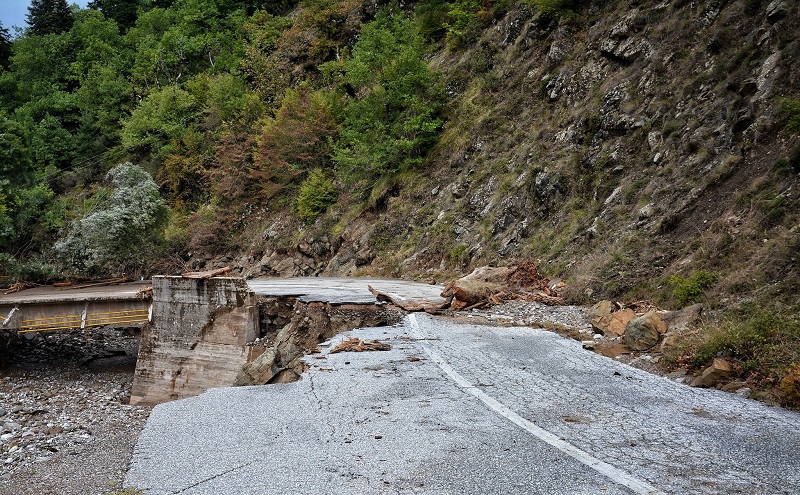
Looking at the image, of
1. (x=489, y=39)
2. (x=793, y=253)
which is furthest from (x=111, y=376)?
(x=489, y=39)

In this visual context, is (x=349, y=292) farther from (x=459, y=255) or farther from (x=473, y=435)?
(x=473, y=435)

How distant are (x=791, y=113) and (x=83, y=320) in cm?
2043

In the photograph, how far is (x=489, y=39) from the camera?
27844mm

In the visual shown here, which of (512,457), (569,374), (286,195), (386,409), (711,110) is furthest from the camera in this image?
(286,195)

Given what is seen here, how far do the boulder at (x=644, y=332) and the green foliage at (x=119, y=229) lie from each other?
25.1 m

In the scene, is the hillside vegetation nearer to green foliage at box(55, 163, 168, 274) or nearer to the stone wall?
green foliage at box(55, 163, 168, 274)

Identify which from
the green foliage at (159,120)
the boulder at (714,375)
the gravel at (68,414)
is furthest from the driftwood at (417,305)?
the green foliage at (159,120)

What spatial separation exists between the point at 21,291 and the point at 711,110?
2638 cm

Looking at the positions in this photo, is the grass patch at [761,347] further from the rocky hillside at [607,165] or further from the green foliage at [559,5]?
the green foliage at [559,5]

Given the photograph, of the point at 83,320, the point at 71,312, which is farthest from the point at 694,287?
the point at 71,312

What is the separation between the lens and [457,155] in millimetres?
24266

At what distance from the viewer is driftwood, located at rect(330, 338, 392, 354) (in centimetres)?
846

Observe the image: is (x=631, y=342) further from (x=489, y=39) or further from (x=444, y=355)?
(x=489, y=39)

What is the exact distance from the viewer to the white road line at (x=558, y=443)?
134 inches
